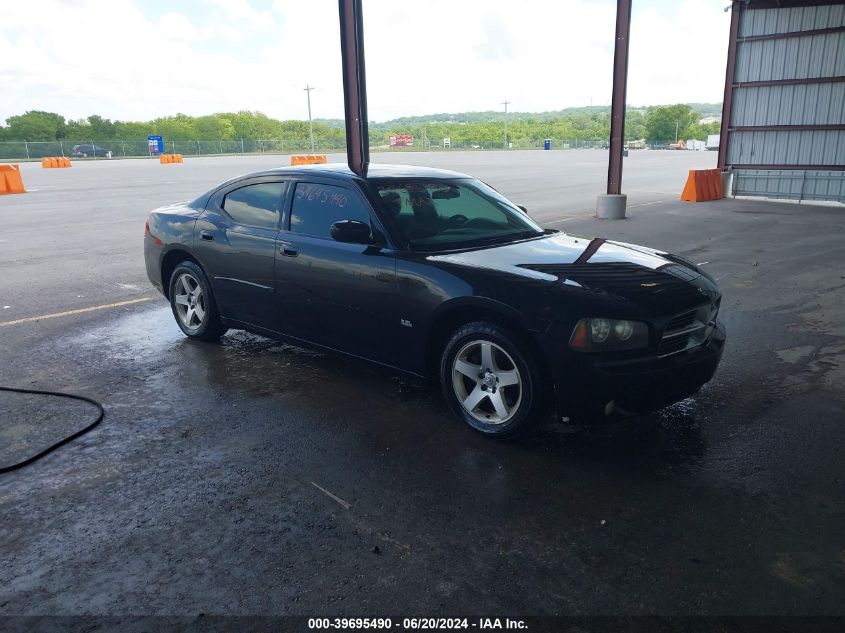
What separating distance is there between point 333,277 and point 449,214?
96 cm

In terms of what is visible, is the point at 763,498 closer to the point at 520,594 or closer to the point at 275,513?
the point at 520,594

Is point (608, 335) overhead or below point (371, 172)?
below

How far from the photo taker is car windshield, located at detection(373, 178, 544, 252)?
4.58 metres

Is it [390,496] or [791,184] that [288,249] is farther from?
[791,184]

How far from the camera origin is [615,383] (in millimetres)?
3566

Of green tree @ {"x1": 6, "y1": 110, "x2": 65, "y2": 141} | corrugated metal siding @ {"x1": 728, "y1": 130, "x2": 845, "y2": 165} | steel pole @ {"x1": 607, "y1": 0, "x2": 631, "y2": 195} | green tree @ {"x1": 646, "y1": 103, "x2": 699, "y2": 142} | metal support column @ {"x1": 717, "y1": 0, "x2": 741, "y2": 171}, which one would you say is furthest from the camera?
green tree @ {"x1": 646, "y1": 103, "x2": 699, "y2": 142}

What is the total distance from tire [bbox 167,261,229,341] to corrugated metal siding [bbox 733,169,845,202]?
17.7 m

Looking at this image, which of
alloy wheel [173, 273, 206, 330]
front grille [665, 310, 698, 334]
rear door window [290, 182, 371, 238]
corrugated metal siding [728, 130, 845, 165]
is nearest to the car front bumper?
front grille [665, 310, 698, 334]

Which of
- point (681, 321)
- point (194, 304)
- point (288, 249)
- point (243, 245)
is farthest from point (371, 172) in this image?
point (681, 321)

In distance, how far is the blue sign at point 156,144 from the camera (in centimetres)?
6719

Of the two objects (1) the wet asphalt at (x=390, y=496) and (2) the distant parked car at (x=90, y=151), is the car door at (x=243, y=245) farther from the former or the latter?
(2) the distant parked car at (x=90, y=151)

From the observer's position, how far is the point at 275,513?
3.25 meters

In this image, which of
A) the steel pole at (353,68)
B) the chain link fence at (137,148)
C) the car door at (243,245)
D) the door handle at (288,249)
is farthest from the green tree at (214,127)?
the door handle at (288,249)

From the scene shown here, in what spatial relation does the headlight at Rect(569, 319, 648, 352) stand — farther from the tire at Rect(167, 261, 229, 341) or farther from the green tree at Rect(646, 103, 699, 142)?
the green tree at Rect(646, 103, 699, 142)
